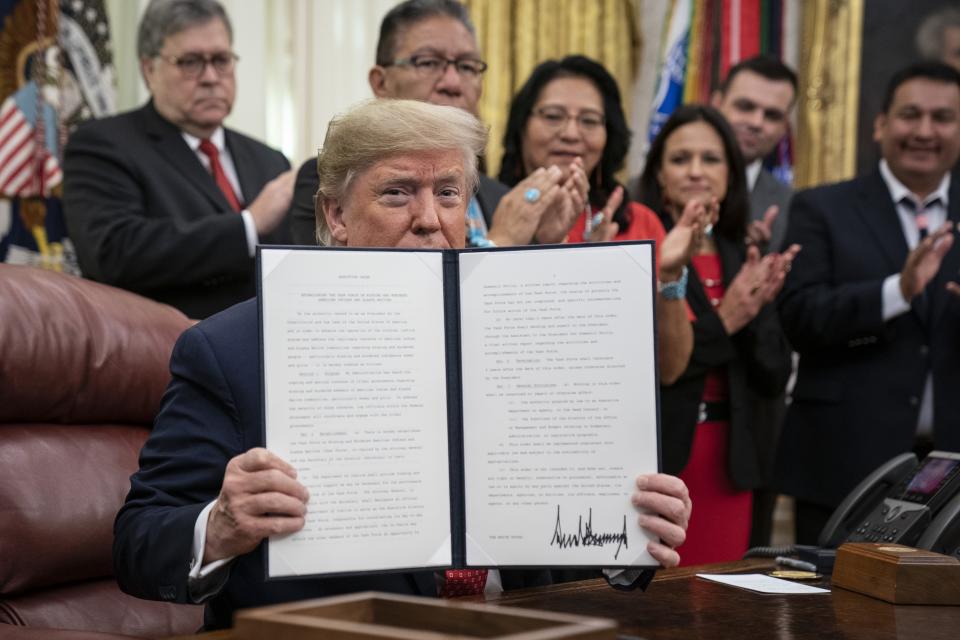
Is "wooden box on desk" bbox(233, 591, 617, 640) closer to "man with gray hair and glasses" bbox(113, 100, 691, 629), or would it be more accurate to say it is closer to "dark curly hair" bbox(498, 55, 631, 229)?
"man with gray hair and glasses" bbox(113, 100, 691, 629)

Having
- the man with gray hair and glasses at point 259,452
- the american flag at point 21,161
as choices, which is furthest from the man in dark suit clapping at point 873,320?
the american flag at point 21,161

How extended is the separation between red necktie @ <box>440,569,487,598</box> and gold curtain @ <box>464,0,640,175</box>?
3904 mm

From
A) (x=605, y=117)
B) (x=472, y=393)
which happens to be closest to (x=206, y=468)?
(x=472, y=393)

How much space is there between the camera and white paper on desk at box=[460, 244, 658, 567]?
1.65m

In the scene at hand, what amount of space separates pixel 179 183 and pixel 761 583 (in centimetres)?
216

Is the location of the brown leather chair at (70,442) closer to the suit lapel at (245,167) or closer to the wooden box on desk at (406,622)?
the wooden box on desk at (406,622)

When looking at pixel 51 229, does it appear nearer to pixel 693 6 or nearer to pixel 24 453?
pixel 24 453

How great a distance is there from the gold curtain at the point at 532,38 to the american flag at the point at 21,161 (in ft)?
7.01

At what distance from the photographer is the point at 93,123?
3.55 m

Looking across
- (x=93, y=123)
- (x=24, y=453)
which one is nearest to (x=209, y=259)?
(x=93, y=123)

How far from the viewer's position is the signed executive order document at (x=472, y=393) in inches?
62.6

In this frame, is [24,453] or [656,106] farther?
[656,106]

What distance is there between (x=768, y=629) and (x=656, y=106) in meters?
4.60
